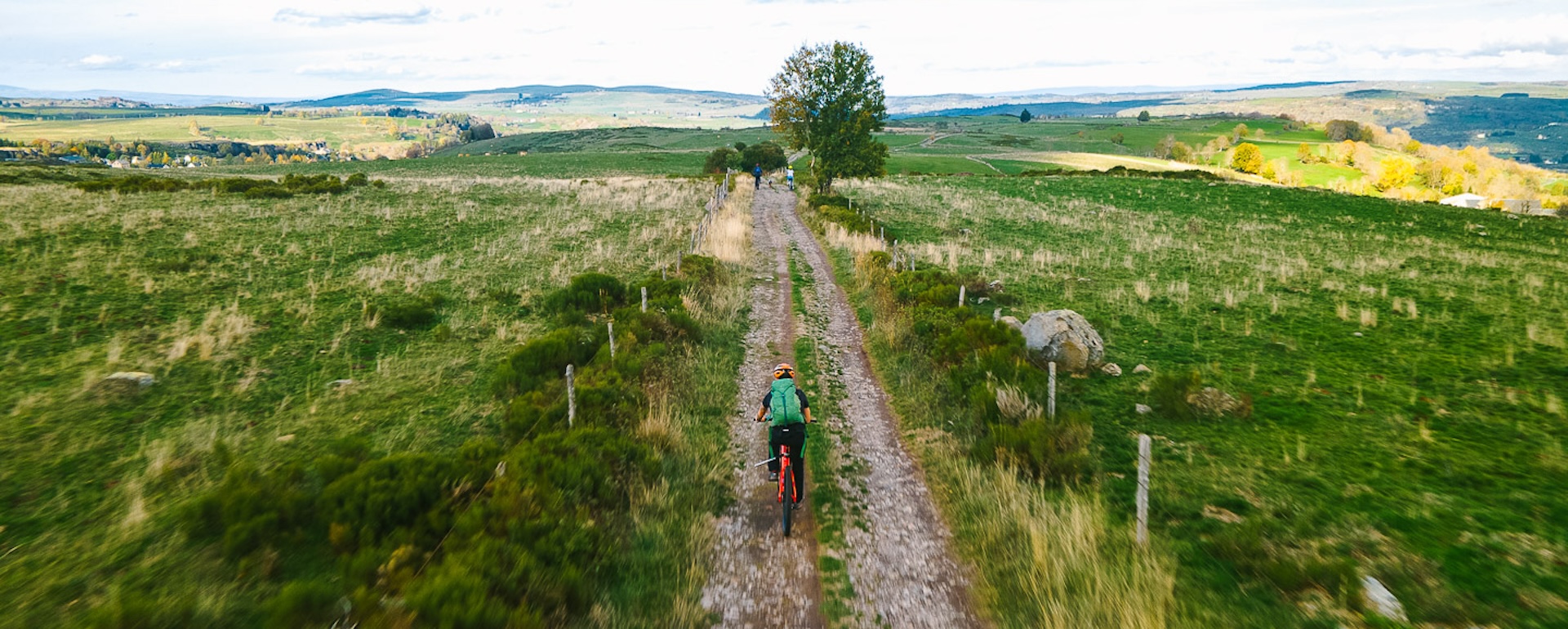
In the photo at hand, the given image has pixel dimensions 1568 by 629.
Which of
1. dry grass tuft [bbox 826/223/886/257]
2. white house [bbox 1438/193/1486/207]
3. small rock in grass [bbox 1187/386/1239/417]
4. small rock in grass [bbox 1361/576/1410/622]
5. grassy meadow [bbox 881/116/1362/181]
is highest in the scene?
grassy meadow [bbox 881/116/1362/181]

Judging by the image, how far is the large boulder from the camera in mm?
13250

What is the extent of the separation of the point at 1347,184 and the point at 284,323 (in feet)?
454

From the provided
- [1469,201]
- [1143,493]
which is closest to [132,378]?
[1143,493]

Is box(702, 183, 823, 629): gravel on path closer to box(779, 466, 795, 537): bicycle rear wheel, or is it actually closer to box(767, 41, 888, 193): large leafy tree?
box(779, 466, 795, 537): bicycle rear wheel

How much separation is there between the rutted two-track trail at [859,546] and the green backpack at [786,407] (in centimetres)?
137

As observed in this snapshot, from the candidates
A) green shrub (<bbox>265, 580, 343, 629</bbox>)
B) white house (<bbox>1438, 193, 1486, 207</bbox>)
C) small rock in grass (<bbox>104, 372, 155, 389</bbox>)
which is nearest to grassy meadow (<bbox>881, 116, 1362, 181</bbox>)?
white house (<bbox>1438, 193, 1486, 207</bbox>)

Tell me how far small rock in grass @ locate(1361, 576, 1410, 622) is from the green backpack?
594 centimetres

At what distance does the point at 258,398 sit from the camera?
10.4 m

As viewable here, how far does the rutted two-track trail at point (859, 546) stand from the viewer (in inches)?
265

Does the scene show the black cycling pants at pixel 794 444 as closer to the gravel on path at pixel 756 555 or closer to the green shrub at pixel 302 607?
the gravel on path at pixel 756 555

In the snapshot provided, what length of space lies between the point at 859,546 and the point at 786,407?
1.98 m

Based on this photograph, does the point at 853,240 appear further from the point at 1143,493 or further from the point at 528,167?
the point at 528,167

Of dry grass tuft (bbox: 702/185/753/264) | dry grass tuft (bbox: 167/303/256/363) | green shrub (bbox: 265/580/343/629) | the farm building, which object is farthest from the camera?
the farm building

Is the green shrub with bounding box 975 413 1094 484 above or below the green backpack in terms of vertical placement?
below
